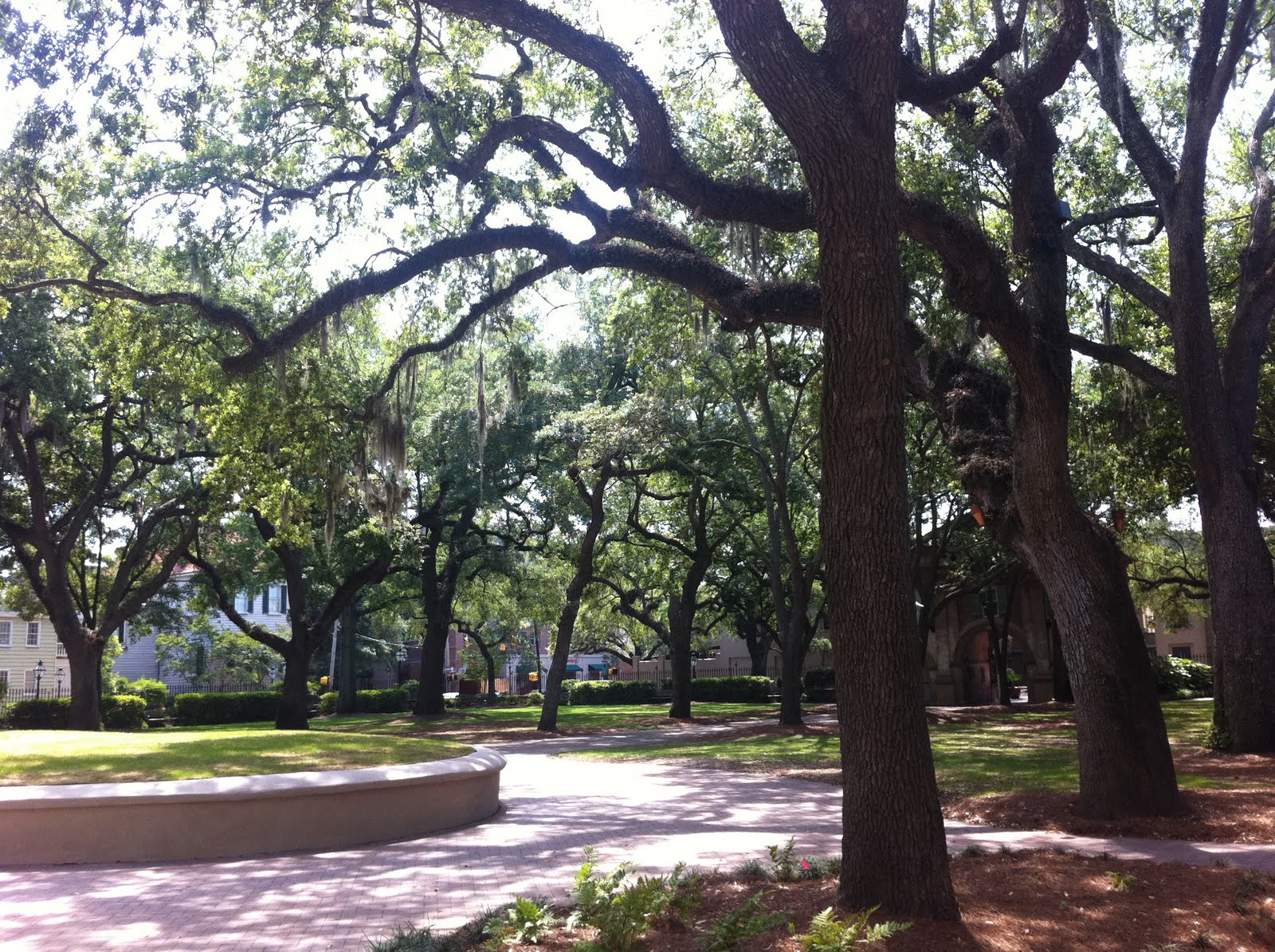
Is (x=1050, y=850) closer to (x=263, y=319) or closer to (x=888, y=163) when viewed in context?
(x=888, y=163)

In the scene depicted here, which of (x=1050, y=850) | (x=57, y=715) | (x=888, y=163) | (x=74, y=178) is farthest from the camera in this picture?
(x=57, y=715)

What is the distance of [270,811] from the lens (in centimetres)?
874

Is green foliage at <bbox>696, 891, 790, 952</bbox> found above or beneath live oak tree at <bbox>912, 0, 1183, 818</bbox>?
beneath

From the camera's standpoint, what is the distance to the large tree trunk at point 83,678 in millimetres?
21391

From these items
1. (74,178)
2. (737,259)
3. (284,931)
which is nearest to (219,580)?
(74,178)

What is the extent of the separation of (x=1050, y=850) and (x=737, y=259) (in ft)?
26.9

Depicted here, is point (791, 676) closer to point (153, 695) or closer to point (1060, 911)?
point (1060, 911)

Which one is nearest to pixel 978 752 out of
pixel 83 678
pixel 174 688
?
pixel 83 678

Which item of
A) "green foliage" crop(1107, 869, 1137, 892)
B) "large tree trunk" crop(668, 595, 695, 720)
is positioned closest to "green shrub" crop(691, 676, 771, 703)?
"large tree trunk" crop(668, 595, 695, 720)

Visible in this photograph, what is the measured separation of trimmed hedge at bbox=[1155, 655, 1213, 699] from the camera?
3512 cm

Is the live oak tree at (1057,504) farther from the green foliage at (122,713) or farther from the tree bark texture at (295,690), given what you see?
the green foliage at (122,713)

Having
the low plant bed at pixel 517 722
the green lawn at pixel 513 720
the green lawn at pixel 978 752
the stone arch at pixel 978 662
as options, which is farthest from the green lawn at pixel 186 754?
the stone arch at pixel 978 662

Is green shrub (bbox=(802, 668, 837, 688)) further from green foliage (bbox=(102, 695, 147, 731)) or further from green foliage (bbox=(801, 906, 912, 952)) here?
green foliage (bbox=(801, 906, 912, 952))

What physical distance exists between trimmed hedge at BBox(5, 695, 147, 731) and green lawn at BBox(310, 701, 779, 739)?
4.76 m
